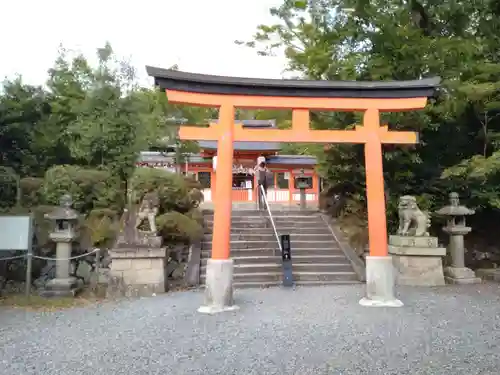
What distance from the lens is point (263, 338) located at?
5441 millimetres

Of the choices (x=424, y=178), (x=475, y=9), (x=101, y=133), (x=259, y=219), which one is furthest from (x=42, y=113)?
(x=475, y=9)

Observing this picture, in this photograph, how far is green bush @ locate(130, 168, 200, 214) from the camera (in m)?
11.0

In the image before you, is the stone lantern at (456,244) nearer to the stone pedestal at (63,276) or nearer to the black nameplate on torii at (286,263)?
the black nameplate on torii at (286,263)

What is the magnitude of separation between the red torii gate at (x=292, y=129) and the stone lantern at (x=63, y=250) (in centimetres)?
358

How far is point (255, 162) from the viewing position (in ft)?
69.7

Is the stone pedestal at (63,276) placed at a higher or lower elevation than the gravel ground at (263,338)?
higher

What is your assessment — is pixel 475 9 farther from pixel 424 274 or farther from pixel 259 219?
pixel 259 219

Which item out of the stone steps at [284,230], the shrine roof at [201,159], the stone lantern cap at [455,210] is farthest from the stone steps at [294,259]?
the shrine roof at [201,159]

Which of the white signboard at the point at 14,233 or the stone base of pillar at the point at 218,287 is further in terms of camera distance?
the white signboard at the point at 14,233

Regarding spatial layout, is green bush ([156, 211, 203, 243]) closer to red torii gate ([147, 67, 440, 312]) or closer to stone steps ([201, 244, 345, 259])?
stone steps ([201, 244, 345, 259])

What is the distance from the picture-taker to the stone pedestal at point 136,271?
8727 millimetres

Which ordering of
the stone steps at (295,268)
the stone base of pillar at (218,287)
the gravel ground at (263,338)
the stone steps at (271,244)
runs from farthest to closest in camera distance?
the stone steps at (271,244) → the stone steps at (295,268) → the stone base of pillar at (218,287) → the gravel ground at (263,338)

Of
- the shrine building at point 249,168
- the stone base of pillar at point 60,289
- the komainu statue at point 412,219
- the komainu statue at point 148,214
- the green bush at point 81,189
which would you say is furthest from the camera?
the shrine building at point 249,168

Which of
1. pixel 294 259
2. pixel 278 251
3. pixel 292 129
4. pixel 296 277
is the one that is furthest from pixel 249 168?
pixel 292 129
